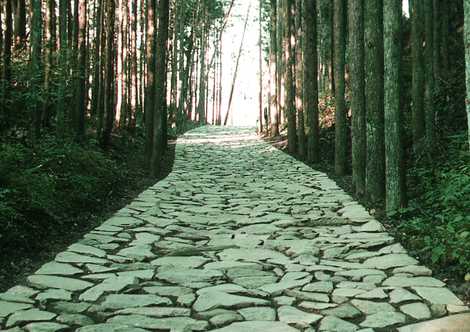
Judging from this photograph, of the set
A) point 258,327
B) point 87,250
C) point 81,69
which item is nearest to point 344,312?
point 258,327

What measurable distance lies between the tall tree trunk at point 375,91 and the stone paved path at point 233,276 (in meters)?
0.73

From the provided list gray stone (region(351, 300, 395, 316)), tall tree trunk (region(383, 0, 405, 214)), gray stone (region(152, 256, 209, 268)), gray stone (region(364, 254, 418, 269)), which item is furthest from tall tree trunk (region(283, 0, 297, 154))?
gray stone (region(351, 300, 395, 316))

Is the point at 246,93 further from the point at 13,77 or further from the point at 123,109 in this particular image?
the point at 13,77

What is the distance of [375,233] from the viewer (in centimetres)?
670

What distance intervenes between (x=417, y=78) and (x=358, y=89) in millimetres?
2084

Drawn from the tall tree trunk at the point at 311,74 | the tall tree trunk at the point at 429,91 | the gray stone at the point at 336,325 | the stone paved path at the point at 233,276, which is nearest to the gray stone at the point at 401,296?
the stone paved path at the point at 233,276

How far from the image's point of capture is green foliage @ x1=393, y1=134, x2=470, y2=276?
518 cm

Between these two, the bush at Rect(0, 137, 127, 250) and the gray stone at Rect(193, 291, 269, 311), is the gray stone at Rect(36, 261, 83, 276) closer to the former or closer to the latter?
the bush at Rect(0, 137, 127, 250)

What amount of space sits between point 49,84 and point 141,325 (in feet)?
25.4

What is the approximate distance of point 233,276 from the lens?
5145mm

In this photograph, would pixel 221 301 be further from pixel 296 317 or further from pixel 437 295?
pixel 437 295

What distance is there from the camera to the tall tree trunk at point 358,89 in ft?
29.4

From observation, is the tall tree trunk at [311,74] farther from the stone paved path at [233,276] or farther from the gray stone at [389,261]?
the gray stone at [389,261]

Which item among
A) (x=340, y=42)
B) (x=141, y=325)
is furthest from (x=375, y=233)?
(x=340, y=42)
